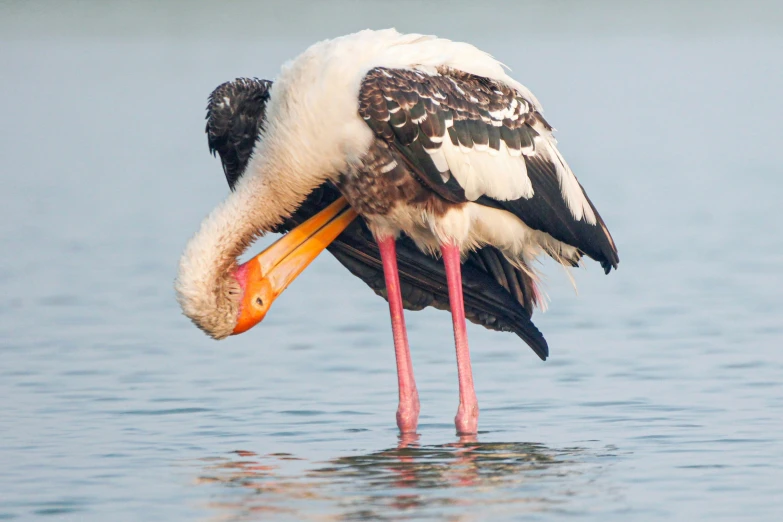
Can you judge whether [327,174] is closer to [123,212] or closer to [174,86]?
[123,212]

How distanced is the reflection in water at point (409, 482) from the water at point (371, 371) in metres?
0.02

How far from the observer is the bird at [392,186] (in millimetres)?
9547

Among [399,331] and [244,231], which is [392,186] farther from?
[399,331]

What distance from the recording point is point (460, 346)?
402 inches

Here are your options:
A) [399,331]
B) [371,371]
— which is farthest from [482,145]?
[371,371]

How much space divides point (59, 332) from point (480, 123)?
5189 millimetres

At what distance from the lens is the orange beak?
9742mm

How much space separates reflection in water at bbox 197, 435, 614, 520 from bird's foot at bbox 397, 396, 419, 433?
1.17ft

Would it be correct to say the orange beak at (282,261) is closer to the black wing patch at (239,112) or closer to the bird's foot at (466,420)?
the black wing patch at (239,112)

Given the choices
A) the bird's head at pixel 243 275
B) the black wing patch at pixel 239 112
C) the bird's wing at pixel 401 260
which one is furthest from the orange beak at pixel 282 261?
the black wing patch at pixel 239 112

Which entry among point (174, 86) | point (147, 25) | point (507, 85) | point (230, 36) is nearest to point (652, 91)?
point (174, 86)

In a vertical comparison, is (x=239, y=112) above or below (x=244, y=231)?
above

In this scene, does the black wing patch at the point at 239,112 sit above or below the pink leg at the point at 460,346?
above

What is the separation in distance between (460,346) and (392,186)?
117cm
